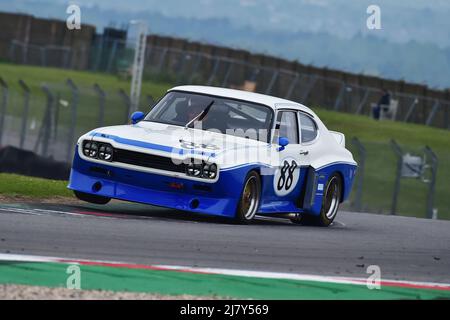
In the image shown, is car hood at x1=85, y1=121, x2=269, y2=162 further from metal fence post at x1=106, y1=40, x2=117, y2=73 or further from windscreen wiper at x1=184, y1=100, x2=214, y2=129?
metal fence post at x1=106, y1=40, x2=117, y2=73

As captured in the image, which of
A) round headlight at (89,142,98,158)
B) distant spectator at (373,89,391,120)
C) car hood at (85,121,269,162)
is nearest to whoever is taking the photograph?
car hood at (85,121,269,162)

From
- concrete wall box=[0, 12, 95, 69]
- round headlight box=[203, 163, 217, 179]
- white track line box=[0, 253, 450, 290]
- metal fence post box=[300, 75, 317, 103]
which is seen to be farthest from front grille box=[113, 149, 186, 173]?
concrete wall box=[0, 12, 95, 69]

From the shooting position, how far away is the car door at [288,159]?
15602mm

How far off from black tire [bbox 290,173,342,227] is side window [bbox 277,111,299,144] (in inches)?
33.3

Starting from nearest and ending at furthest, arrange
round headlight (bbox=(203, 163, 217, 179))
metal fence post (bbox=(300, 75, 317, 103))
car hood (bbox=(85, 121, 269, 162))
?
round headlight (bbox=(203, 163, 217, 179)) < car hood (bbox=(85, 121, 269, 162)) < metal fence post (bbox=(300, 75, 317, 103))

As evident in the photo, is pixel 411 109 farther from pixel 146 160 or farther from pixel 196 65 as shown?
pixel 146 160

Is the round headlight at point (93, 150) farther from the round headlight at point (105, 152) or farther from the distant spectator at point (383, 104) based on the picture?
the distant spectator at point (383, 104)

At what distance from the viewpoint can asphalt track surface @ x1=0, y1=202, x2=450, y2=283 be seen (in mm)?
11555

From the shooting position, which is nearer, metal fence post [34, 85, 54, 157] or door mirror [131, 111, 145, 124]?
door mirror [131, 111, 145, 124]

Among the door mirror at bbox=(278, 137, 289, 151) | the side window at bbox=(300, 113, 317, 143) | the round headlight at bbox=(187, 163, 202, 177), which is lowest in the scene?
the round headlight at bbox=(187, 163, 202, 177)

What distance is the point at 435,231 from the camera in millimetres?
17703

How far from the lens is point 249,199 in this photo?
49.2 feet

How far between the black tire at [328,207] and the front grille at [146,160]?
2975 millimetres
